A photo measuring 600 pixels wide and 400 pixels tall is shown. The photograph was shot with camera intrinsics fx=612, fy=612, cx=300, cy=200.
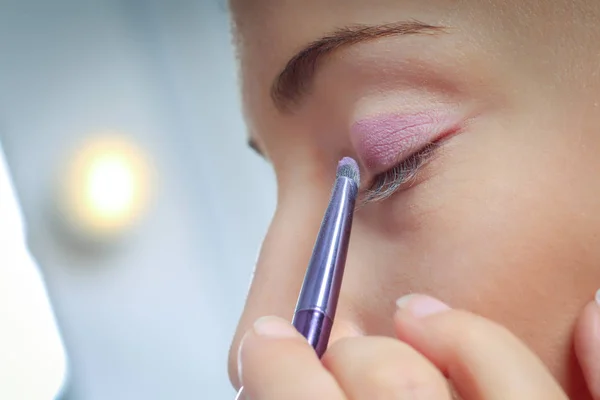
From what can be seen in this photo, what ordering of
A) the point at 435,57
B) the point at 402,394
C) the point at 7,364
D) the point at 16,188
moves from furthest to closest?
the point at 16,188, the point at 7,364, the point at 435,57, the point at 402,394

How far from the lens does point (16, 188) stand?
37.7 inches

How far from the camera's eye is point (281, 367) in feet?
0.93

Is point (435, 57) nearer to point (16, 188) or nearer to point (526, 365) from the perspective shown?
point (526, 365)

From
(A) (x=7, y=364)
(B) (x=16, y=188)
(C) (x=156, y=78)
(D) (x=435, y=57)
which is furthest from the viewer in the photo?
(C) (x=156, y=78)

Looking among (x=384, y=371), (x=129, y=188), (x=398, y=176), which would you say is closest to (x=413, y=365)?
(x=384, y=371)

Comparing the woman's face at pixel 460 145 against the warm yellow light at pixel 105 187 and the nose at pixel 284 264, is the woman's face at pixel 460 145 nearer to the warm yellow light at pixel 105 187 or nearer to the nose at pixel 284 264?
the nose at pixel 284 264

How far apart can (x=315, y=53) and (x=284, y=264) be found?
0.53 feet

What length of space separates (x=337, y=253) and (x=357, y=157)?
93 mm

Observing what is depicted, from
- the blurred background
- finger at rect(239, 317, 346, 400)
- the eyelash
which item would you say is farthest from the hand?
the blurred background

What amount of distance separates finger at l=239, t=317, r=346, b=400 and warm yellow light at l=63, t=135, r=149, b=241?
773 mm

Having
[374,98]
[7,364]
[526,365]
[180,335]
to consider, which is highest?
[374,98]

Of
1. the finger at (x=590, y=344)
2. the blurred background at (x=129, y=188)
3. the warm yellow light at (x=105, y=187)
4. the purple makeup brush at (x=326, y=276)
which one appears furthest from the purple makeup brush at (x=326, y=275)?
the warm yellow light at (x=105, y=187)

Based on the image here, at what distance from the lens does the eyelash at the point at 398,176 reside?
0.40 meters

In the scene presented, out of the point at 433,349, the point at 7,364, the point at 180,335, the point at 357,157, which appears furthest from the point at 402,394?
the point at 180,335
